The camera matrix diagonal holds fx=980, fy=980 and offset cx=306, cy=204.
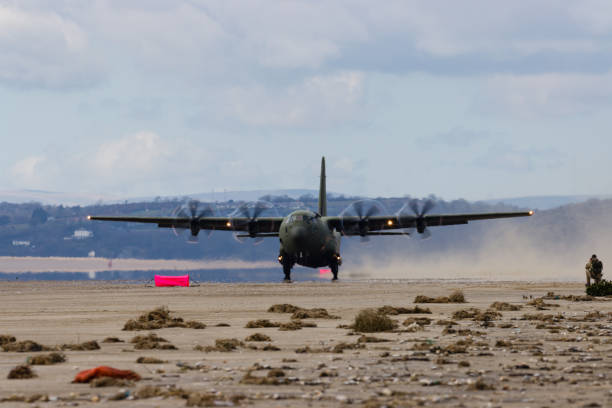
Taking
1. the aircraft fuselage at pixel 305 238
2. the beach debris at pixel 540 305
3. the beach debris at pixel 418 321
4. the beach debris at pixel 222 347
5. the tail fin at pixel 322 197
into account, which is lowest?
the beach debris at pixel 222 347

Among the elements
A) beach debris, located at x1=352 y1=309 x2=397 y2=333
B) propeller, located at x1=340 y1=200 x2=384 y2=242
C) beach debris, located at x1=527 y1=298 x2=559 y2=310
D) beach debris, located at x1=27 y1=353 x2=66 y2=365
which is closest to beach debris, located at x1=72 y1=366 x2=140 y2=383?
beach debris, located at x1=27 y1=353 x2=66 y2=365

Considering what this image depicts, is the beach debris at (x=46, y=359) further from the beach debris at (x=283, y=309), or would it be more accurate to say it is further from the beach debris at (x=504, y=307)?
the beach debris at (x=504, y=307)

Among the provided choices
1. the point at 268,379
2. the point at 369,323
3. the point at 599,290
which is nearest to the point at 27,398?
the point at 268,379

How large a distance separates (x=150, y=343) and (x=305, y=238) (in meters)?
43.6

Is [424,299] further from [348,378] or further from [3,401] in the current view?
[3,401]

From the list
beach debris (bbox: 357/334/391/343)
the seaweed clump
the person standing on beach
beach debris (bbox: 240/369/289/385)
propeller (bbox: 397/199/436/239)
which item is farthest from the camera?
propeller (bbox: 397/199/436/239)

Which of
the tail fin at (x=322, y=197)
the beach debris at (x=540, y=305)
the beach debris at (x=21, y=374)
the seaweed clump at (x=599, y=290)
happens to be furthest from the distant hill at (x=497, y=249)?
the beach debris at (x=21, y=374)

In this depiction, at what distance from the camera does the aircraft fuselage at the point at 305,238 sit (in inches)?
2532

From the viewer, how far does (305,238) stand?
6431cm

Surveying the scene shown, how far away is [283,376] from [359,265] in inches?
4061

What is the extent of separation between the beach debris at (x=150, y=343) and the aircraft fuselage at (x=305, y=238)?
4220cm

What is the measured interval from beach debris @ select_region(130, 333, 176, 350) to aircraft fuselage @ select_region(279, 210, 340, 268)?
1661 inches

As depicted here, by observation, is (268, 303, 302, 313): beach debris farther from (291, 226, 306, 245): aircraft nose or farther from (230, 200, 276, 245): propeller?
(230, 200, 276, 245): propeller

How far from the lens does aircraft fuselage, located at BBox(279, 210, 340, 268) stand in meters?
64.3
